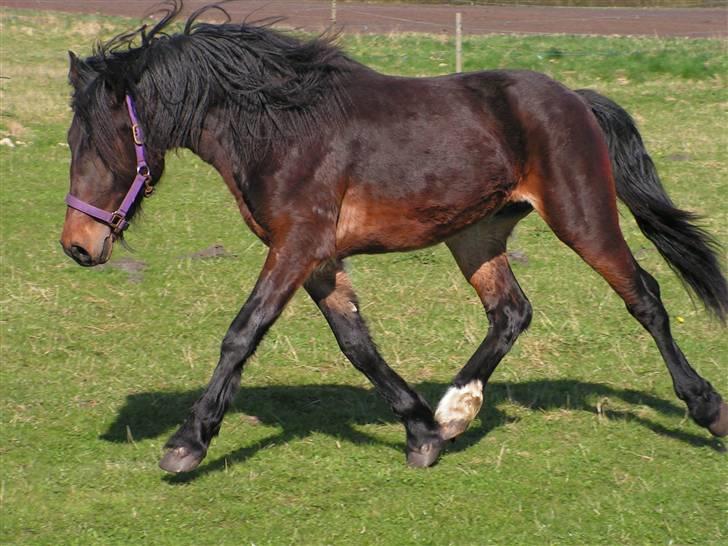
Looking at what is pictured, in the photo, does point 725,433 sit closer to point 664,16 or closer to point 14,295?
point 14,295

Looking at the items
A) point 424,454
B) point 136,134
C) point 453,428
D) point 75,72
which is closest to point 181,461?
point 424,454

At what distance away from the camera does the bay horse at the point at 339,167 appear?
18.5 feet

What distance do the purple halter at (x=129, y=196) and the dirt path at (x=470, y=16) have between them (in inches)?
674

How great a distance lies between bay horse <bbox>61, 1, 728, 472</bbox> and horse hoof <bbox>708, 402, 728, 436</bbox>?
0.01 metres

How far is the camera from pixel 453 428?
20.2 feet

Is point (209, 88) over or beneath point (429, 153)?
over

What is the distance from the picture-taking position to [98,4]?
29.4m

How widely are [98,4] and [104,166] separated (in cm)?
2519

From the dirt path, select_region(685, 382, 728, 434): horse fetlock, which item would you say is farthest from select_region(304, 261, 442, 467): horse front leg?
the dirt path

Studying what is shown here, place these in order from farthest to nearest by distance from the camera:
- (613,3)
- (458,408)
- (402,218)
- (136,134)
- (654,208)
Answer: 1. (613,3)
2. (654,208)
3. (458,408)
4. (402,218)
5. (136,134)

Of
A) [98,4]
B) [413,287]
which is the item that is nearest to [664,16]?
[98,4]

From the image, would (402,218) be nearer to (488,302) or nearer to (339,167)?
(339,167)

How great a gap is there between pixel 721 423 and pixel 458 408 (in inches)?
54.7

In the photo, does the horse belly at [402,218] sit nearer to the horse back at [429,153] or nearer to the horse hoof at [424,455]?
the horse back at [429,153]
